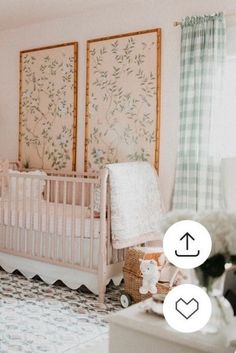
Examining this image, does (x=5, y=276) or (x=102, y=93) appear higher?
(x=102, y=93)

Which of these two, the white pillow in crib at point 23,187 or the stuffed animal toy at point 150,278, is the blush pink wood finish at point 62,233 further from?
the stuffed animal toy at point 150,278

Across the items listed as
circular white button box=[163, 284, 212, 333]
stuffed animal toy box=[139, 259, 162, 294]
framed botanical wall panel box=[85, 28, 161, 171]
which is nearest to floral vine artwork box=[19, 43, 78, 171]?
framed botanical wall panel box=[85, 28, 161, 171]

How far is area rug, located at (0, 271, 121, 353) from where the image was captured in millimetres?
2393

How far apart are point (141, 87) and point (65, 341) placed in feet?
7.05

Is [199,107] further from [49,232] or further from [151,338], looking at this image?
[151,338]

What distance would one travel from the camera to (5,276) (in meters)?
3.67

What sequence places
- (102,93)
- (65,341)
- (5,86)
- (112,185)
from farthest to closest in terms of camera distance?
(5,86) < (102,93) < (112,185) < (65,341)

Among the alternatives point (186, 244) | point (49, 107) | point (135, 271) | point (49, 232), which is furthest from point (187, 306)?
point (49, 107)

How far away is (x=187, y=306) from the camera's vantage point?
111cm

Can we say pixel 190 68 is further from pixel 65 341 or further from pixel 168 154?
pixel 65 341

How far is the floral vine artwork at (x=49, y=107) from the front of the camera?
4199 mm

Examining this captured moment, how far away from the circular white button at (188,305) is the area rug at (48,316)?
1.30m

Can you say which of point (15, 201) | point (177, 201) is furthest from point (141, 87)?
point (15, 201)

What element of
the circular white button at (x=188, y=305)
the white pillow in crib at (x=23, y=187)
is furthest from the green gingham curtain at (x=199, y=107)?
the circular white button at (x=188, y=305)
